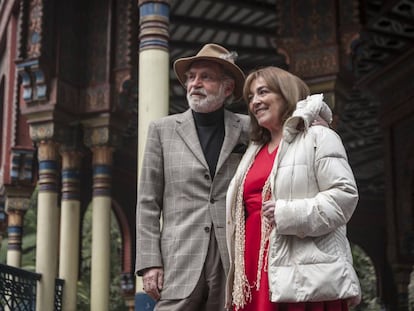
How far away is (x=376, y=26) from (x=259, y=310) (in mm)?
8828

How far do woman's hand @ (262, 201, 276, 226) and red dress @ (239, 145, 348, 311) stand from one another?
0.16 meters

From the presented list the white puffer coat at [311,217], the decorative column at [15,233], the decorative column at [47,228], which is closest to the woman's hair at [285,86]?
the white puffer coat at [311,217]

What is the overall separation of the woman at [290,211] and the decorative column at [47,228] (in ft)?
27.6

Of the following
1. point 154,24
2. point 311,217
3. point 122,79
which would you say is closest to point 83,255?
point 122,79

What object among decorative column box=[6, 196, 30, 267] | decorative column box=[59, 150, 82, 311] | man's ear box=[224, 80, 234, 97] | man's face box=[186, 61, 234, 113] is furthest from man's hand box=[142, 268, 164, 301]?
decorative column box=[6, 196, 30, 267]

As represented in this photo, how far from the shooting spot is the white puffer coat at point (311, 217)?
2.87 metres

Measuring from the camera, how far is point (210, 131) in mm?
3691

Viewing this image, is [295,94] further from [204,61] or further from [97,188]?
[97,188]

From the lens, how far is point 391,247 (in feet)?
42.3

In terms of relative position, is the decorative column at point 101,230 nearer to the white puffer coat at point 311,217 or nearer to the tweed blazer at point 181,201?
the tweed blazer at point 181,201

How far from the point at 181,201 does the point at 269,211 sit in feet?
2.12

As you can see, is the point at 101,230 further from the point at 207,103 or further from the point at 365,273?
the point at 365,273

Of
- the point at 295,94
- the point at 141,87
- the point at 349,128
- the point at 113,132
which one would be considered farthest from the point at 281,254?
the point at 349,128

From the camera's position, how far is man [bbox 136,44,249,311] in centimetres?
340
